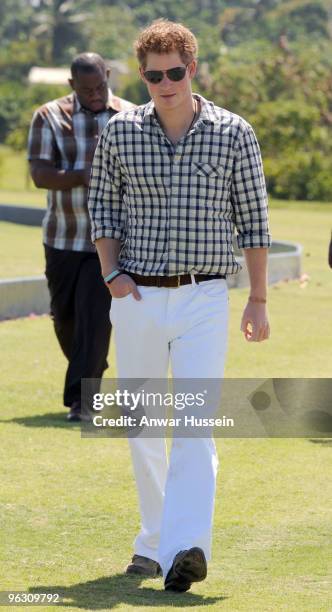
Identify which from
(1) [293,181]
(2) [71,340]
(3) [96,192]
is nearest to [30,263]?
(2) [71,340]

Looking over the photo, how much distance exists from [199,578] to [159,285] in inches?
42.0

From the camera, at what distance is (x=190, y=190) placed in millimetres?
5801

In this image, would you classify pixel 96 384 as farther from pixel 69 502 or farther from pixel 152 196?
pixel 152 196

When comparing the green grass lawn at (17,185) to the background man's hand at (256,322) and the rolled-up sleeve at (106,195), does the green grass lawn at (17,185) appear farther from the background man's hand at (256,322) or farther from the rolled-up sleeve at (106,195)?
the background man's hand at (256,322)

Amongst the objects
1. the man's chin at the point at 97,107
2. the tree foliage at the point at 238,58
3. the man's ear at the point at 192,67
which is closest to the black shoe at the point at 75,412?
the man's chin at the point at 97,107

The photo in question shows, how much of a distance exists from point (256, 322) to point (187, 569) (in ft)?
3.19

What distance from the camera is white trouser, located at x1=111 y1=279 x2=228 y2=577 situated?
569cm

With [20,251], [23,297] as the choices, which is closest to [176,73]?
[23,297]

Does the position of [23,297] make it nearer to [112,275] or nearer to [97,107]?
[97,107]

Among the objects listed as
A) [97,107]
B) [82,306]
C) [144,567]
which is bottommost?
[144,567]

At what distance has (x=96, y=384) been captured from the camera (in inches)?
377

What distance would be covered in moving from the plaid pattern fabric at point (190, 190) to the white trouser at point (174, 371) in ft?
0.38

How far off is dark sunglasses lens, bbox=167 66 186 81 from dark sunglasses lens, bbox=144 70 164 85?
1.2 inches

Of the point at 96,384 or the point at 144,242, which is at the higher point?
the point at 144,242
